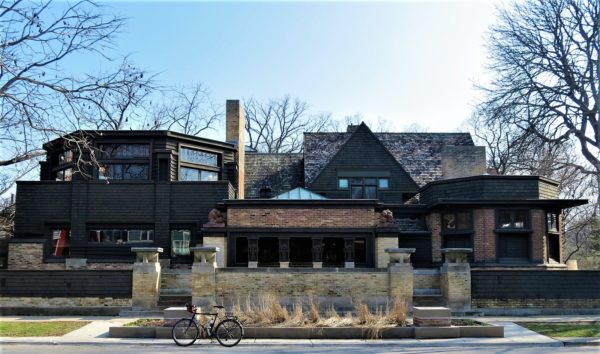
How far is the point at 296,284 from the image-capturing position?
21.9 metres

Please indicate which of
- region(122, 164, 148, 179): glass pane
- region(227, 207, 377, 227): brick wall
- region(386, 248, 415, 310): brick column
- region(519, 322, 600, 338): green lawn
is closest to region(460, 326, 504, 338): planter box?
region(519, 322, 600, 338): green lawn

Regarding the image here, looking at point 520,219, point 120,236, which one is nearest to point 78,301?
point 120,236

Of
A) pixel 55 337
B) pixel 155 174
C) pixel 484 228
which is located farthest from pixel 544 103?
pixel 55 337

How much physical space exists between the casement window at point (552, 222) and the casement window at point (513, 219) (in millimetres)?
1219

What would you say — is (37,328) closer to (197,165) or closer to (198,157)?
(197,165)

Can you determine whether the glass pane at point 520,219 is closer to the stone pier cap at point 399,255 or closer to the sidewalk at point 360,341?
the stone pier cap at point 399,255

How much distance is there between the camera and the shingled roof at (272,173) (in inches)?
1417

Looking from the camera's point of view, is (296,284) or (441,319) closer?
(441,319)

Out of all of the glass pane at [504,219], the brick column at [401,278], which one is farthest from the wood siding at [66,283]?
the glass pane at [504,219]

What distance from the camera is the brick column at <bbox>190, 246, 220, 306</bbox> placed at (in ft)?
69.3

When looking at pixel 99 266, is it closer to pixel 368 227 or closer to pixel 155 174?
pixel 155 174

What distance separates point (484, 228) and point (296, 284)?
9694mm

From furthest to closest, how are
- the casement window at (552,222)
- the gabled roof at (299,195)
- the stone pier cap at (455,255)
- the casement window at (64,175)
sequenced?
the casement window at (64,175), the gabled roof at (299,195), the casement window at (552,222), the stone pier cap at (455,255)

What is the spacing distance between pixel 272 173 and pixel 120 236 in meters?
11.7
